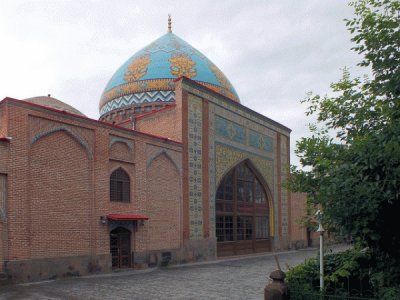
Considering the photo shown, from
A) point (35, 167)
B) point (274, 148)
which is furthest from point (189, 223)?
point (274, 148)

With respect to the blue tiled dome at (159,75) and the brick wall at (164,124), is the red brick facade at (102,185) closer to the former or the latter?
the brick wall at (164,124)

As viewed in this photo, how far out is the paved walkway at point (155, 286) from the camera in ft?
33.7

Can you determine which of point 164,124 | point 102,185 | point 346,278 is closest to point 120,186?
point 102,185

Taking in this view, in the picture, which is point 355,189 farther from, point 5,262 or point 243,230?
→ point 243,230

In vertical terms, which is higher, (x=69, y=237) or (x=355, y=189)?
(x=355, y=189)

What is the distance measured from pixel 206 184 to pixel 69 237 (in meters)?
7.86

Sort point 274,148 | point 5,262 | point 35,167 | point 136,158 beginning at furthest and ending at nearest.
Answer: point 274,148 → point 136,158 → point 35,167 → point 5,262

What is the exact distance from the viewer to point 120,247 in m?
15.4

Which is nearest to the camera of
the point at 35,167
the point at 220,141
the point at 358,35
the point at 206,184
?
the point at 358,35

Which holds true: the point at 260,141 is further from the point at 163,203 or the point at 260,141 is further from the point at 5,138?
the point at 5,138

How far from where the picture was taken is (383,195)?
198 inches

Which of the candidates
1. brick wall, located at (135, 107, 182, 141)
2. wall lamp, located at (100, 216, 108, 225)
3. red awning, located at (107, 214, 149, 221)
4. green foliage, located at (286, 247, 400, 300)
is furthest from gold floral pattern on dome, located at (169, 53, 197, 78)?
green foliage, located at (286, 247, 400, 300)

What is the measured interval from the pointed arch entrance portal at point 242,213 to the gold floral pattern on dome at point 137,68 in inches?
305

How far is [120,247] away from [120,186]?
2172mm
